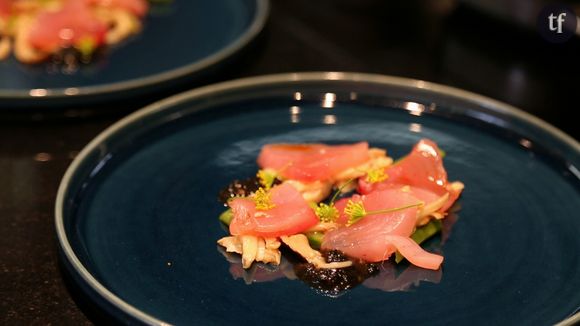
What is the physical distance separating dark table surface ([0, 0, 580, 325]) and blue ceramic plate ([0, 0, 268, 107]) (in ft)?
0.20

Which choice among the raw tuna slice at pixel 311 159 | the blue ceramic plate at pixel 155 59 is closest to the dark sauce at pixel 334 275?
the raw tuna slice at pixel 311 159

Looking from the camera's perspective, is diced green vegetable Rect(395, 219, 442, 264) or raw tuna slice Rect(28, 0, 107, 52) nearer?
diced green vegetable Rect(395, 219, 442, 264)

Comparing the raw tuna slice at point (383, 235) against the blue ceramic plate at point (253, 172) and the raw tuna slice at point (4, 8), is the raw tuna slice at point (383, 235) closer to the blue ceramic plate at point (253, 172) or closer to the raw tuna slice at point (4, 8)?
the blue ceramic plate at point (253, 172)

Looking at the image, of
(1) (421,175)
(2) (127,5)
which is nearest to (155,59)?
(2) (127,5)

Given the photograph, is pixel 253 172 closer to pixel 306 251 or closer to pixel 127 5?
pixel 306 251

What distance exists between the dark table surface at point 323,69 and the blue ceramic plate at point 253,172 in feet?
0.35

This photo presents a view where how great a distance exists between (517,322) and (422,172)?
37 centimetres

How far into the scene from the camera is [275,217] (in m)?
1.46

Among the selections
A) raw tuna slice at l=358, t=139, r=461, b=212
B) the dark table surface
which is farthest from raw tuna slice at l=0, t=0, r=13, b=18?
raw tuna slice at l=358, t=139, r=461, b=212

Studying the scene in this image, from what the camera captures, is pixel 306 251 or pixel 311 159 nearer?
pixel 306 251

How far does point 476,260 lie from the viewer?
1435 millimetres

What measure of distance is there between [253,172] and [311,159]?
125 millimetres

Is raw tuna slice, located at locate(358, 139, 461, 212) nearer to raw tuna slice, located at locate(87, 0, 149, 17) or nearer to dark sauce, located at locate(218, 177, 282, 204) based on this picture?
dark sauce, located at locate(218, 177, 282, 204)

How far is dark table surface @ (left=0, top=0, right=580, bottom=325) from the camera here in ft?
4.79
